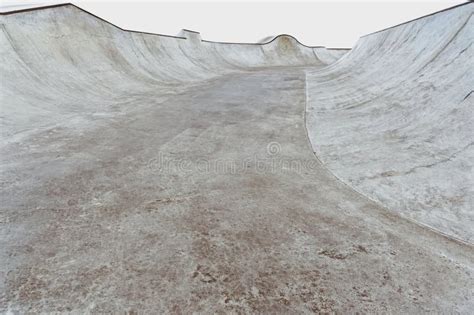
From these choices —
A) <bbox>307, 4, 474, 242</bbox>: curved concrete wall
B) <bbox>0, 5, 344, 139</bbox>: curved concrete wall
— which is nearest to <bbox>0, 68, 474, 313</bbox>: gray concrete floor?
<bbox>307, 4, 474, 242</bbox>: curved concrete wall

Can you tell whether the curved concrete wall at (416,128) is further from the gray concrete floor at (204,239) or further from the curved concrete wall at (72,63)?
the curved concrete wall at (72,63)

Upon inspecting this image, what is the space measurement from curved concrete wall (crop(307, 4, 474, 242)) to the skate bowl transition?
24 mm

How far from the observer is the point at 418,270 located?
2.22 m

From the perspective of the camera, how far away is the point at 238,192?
3268 mm

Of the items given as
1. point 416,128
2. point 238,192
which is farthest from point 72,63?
point 416,128

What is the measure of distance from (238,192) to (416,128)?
2.81 m

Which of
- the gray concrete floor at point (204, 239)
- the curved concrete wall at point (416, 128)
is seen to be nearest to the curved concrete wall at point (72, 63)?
the gray concrete floor at point (204, 239)

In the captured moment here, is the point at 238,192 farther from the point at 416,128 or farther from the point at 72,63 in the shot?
the point at 72,63

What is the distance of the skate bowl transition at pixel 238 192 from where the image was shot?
77.9 inches

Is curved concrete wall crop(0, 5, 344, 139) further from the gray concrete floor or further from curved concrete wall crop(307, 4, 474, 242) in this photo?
curved concrete wall crop(307, 4, 474, 242)

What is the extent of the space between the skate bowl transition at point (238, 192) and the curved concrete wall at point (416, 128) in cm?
2

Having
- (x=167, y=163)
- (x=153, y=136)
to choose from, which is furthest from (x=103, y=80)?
(x=167, y=163)

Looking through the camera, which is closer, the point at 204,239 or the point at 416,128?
the point at 204,239

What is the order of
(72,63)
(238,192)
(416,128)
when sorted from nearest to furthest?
(238,192)
(416,128)
(72,63)
